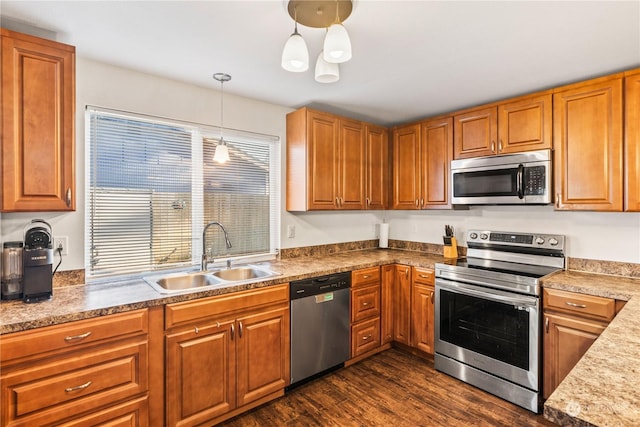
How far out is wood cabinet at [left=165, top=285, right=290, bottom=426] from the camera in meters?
1.97

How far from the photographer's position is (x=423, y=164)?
11.2 ft

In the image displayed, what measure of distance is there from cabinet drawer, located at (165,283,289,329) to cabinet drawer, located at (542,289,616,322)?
1855mm

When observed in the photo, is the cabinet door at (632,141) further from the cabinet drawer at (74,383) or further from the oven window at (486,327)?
the cabinet drawer at (74,383)

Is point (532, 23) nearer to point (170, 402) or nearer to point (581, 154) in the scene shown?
point (581, 154)

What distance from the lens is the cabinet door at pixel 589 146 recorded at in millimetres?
2268

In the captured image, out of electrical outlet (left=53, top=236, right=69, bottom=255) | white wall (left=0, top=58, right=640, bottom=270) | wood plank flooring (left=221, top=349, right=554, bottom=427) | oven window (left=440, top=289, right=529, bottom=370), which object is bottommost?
wood plank flooring (left=221, top=349, right=554, bottom=427)

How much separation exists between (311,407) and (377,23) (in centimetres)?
250

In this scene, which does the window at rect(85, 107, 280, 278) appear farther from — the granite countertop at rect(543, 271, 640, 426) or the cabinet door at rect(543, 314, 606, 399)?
the granite countertop at rect(543, 271, 640, 426)

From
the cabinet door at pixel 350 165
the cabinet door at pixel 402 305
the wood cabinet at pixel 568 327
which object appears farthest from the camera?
the cabinet door at pixel 350 165

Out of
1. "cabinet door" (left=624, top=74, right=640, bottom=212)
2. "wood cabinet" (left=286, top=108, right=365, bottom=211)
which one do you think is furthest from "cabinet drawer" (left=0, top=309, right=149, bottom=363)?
"cabinet door" (left=624, top=74, right=640, bottom=212)

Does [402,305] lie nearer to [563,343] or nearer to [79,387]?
[563,343]

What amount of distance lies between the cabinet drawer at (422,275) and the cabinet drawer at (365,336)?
1.76 ft

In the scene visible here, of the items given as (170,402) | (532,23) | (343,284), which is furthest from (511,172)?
(170,402)

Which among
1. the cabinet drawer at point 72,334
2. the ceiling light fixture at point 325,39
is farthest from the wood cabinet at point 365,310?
the ceiling light fixture at point 325,39
